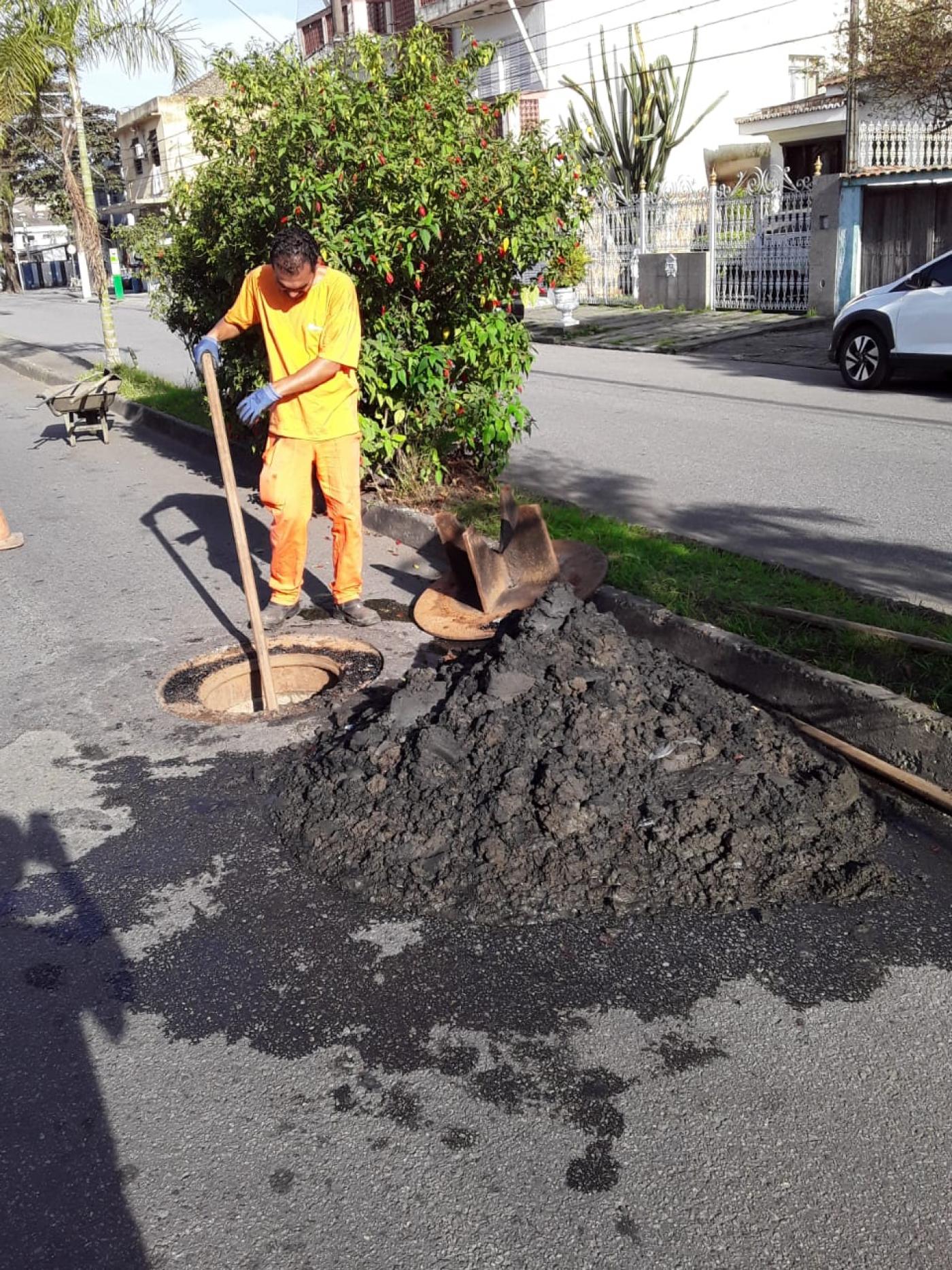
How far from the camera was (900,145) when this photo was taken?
18422 mm

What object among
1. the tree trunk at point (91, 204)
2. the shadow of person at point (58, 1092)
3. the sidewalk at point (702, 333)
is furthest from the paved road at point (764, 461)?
the shadow of person at point (58, 1092)

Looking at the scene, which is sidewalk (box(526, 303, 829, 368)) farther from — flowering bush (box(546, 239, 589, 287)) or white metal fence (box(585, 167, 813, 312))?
flowering bush (box(546, 239, 589, 287))

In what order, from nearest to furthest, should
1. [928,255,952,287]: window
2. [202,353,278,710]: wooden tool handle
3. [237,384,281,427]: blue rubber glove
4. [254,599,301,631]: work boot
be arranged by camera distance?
[202,353,278,710]: wooden tool handle
[237,384,281,427]: blue rubber glove
[254,599,301,631]: work boot
[928,255,952,287]: window

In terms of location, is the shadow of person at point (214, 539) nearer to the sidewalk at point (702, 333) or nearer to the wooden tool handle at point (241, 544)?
the wooden tool handle at point (241, 544)

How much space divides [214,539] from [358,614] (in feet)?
7.31

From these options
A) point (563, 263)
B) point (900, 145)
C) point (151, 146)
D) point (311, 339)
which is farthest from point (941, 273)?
point (151, 146)

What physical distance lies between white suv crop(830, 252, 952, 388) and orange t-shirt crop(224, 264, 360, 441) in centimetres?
817

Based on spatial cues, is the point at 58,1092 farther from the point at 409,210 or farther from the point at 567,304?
the point at 567,304

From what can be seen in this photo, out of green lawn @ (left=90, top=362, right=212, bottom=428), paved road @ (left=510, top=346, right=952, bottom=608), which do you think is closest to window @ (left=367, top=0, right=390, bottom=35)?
green lawn @ (left=90, top=362, right=212, bottom=428)

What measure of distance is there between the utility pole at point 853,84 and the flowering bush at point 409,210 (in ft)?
42.5

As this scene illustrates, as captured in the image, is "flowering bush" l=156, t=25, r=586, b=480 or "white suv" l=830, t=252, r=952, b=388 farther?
"white suv" l=830, t=252, r=952, b=388

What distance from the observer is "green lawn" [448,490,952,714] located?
14.2 feet

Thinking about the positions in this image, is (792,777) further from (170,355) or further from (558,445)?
(170,355)

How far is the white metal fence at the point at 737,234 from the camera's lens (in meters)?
19.8
